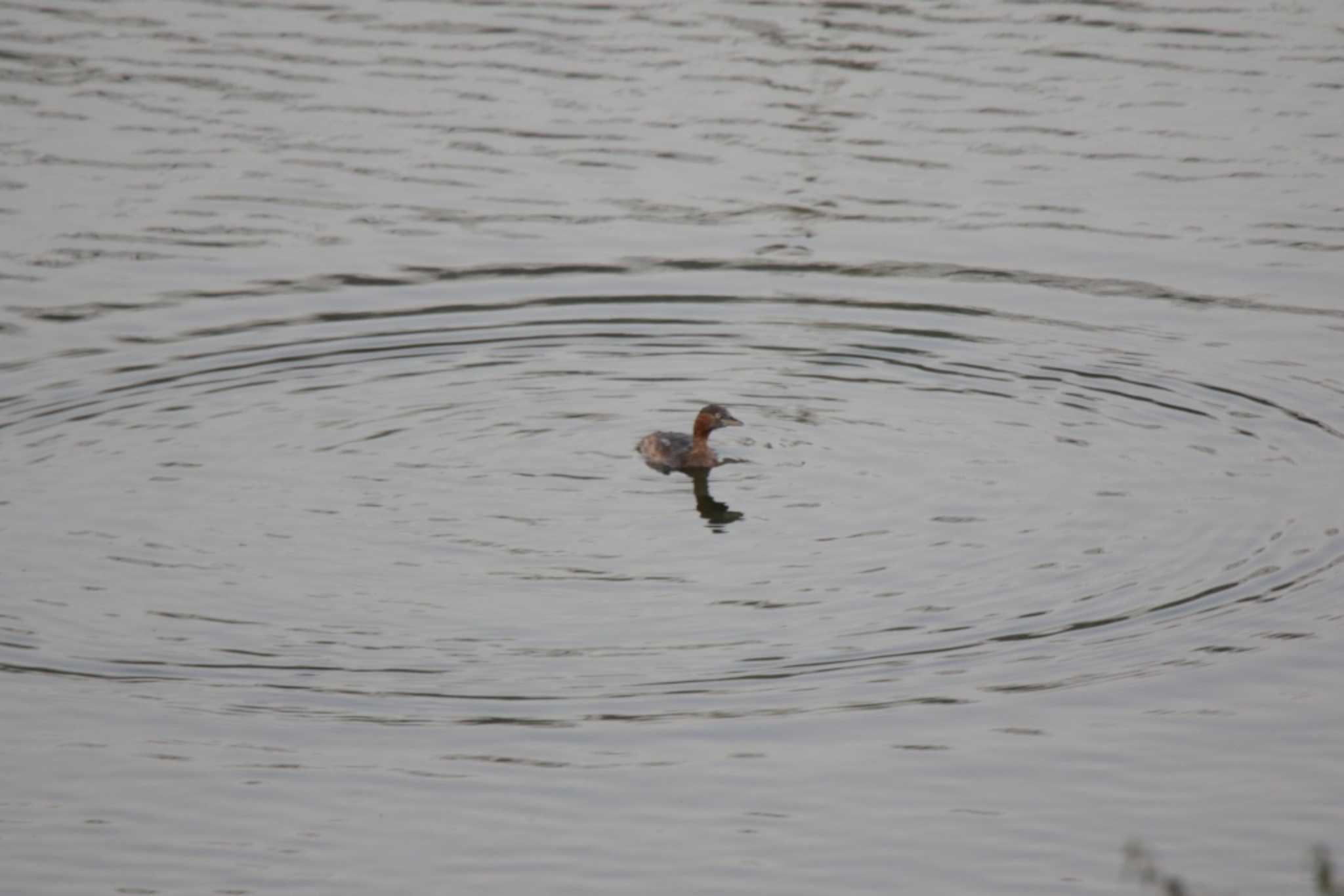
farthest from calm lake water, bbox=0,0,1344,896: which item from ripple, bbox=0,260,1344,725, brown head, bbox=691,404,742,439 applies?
brown head, bbox=691,404,742,439

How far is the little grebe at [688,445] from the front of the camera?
1493cm

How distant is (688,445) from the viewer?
49.2 ft

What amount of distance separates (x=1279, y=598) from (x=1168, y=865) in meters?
Result: 3.19

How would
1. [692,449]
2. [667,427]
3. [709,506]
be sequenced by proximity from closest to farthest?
[709,506]
[692,449]
[667,427]

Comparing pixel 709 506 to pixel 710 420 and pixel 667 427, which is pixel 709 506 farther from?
pixel 667 427

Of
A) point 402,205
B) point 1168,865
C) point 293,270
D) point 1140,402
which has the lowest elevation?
point 1168,865

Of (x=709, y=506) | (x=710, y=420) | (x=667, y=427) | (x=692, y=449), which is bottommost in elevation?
(x=709, y=506)

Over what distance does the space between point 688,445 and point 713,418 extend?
26cm

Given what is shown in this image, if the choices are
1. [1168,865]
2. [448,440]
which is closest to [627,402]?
[448,440]

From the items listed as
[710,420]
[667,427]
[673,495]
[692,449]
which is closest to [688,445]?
[692,449]

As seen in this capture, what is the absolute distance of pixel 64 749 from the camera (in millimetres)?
10734

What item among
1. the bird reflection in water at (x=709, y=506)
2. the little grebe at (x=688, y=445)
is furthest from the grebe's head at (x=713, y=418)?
the bird reflection in water at (x=709, y=506)

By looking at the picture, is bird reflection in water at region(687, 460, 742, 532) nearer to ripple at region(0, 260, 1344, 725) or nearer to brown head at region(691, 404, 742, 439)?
ripple at region(0, 260, 1344, 725)

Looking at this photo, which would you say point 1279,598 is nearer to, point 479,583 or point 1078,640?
point 1078,640
